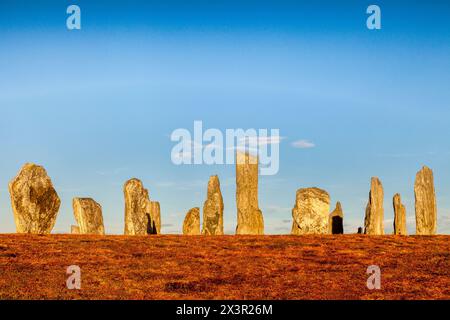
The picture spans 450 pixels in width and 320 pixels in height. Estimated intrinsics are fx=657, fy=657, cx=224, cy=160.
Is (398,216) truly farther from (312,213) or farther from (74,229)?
(74,229)

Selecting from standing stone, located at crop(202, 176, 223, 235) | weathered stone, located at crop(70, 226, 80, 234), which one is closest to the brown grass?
standing stone, located at crop(202, 176, 223, 235)

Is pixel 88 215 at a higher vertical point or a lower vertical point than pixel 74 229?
higher

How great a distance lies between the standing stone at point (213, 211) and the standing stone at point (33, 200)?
27.2 feet

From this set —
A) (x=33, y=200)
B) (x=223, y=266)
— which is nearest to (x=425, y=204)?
(x=223, y=266)

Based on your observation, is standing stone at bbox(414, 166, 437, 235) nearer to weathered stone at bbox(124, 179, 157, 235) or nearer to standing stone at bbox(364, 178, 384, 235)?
standing stone at bbox(364, 178, 384, 235)

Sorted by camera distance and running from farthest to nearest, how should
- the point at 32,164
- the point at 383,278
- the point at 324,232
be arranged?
1. the point at 324,232
2. the point at 32,164
3. the point at 383,278

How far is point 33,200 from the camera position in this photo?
1225 inches

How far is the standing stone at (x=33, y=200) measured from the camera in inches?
1221

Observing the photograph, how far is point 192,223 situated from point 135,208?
328 centimetres

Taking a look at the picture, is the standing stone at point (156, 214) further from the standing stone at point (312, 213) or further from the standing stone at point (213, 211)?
the standing stone at point (312, 213)
